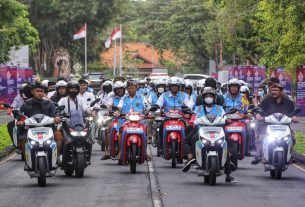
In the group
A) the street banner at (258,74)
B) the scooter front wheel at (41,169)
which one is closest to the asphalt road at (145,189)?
the scooter front wheel at (41,169)

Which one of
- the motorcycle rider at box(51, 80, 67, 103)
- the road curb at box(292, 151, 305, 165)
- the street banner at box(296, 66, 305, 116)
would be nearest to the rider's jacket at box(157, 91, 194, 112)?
the motorcycle rider at box(51, 80, 67, 103)

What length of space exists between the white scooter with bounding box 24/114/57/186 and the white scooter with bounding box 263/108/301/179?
3.85 metres

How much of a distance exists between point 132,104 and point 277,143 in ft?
13.6

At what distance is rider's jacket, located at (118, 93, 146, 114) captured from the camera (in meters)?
20.1

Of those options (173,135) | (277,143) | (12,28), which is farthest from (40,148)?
(12,28)

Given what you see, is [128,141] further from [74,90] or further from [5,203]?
[5,203]

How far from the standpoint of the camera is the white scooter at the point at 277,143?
1692 cm

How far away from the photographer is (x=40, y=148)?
51.3ft

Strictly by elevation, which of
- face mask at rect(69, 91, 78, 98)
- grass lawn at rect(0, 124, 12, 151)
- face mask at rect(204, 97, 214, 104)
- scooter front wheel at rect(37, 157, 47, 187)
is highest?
face mask at rect(69, 91, 78, 98)

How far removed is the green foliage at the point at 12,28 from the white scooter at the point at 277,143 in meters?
24.8

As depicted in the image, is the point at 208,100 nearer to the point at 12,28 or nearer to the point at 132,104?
the point at 132,104

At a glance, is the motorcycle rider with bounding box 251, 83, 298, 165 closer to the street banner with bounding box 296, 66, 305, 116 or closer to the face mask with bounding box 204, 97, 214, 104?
the face mask with bounding box 204, 97, 214, 104

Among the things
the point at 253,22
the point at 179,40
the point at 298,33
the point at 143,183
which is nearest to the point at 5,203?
the point at 143,183

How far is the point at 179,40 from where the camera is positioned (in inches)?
3396
